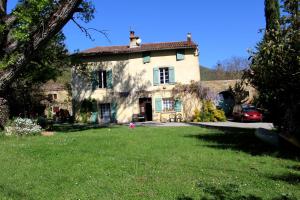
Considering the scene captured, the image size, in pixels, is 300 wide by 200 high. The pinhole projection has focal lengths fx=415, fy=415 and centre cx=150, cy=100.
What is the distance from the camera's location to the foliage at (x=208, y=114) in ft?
120

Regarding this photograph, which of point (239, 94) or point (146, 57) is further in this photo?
point (239, 94)

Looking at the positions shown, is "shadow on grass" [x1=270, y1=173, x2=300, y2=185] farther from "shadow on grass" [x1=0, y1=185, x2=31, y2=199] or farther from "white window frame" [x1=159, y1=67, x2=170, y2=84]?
"white window frame" [x1=159, y1=67, x2=170, y2=84]

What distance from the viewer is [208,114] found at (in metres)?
36.8

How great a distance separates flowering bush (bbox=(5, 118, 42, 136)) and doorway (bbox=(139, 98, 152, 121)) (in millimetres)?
17974

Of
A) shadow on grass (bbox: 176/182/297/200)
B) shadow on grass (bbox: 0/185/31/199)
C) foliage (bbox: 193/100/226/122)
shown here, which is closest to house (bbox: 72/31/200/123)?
foliage (bbox: 193/100/226/122)

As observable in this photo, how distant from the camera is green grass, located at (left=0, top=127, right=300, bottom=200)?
7.45 meters

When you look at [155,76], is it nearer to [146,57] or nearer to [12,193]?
[146,57]

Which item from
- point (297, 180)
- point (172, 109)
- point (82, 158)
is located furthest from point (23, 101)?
point (297, 180)

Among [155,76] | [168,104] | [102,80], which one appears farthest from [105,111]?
[168,104]

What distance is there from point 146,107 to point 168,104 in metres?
2.31

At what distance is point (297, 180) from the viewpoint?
8523 mm

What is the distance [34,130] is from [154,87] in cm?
1856

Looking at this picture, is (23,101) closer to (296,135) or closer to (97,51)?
(97,51)

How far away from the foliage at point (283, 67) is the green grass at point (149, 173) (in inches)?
62.5
